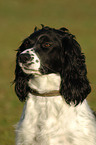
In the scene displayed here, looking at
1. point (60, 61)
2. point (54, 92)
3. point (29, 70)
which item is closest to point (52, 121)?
point (54, 92)

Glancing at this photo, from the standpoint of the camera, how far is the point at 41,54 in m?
5.05

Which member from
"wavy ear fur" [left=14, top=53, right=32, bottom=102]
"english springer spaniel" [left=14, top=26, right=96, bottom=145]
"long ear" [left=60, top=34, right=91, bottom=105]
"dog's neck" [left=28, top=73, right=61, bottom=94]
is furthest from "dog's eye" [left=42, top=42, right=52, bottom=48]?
"wavy ear fur" [left=14, top=53, right=32, bottom=102]

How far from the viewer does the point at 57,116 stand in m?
5.06

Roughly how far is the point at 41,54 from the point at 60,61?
1.35ft

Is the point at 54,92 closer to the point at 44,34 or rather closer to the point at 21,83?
the point at 21,83

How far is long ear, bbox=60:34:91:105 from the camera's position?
5.19m

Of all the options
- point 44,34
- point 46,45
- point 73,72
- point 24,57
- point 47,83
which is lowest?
point 47,83

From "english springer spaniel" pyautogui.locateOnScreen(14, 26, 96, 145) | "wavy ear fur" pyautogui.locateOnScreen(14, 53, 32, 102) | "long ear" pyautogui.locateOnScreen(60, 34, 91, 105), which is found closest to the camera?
"english springer spaniel" pyautogui.locateOnScreen(14, 26, 96, 145)

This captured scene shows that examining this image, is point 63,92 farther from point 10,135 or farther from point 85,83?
point 10,135

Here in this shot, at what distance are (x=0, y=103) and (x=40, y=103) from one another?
6264mm

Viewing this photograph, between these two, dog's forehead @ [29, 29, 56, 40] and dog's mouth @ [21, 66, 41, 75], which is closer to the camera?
dog's mouth @ [21, 66, 41, 75]

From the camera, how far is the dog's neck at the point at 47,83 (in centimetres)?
514

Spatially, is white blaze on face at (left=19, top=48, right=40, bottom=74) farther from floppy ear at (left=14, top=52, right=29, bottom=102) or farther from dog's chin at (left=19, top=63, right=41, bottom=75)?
floppy ear at (left=14, top=52, right=29, bottom=102)

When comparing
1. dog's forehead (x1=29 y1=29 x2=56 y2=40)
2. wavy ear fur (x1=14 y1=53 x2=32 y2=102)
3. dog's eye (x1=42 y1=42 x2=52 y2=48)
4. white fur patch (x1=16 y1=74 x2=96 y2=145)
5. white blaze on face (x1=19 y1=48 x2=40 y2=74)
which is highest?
dog's forehead (x1=29 y1=29 x2=56 y2=40)
